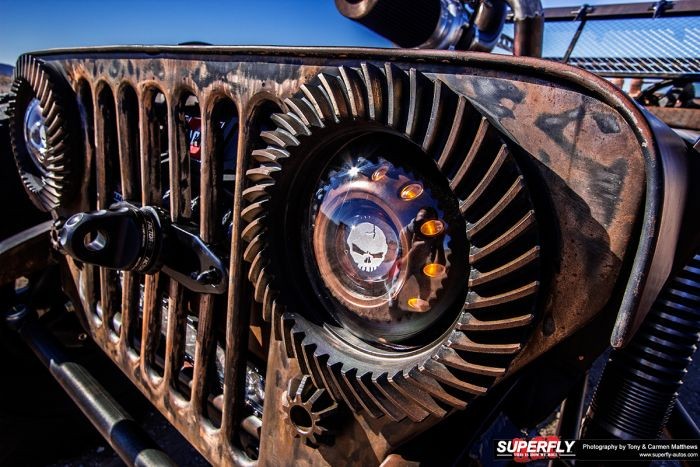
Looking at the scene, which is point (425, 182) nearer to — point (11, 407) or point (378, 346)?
point (378, 346)

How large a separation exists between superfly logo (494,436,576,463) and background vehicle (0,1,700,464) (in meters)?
0.04

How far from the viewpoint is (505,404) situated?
37.6 inches

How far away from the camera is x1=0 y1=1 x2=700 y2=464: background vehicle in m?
0.64

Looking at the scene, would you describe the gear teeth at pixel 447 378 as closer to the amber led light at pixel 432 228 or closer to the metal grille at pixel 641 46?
the amber led light at pixel 432 228

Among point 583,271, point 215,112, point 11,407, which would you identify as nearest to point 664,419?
point 583,271

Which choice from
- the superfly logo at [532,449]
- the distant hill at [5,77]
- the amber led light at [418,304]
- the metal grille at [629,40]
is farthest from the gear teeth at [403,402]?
the distant hill at [5,77]

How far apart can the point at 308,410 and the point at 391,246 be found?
1.22 feet

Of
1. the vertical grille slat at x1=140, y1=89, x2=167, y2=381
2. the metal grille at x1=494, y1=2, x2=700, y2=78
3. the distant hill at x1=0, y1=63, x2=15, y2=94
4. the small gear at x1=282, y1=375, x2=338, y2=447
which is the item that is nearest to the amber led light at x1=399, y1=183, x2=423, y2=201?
the small gear at x1=282, y1=375, x2=338, y2=447

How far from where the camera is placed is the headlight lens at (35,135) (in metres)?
1.82

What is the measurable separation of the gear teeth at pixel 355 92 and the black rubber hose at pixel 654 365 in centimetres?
68

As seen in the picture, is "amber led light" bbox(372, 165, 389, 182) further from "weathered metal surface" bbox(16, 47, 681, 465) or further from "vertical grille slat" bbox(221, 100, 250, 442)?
"vertical grille slat" bbox(221, 100, 250, 442)

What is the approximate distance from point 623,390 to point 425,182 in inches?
25.9

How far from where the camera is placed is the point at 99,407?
154 cm

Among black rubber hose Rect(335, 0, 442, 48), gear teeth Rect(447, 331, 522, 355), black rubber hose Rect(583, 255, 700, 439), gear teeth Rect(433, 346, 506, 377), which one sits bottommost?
black rubber hose Rect(583, 255, 700, 439)
